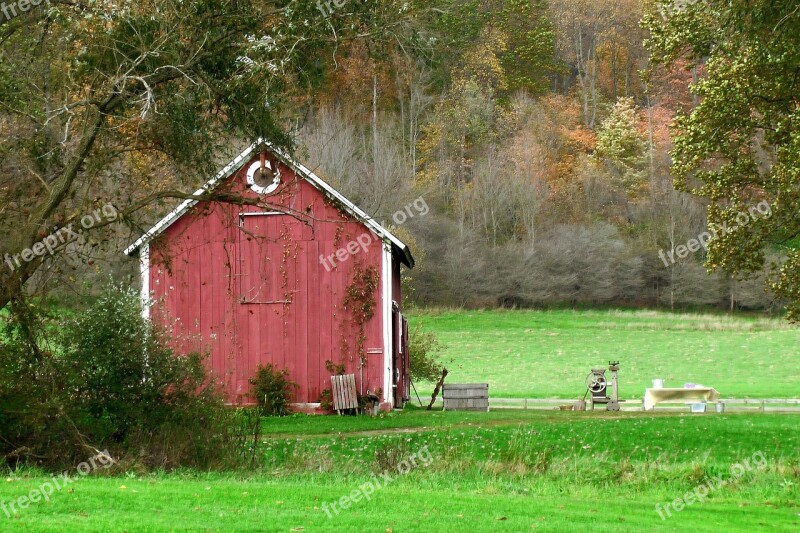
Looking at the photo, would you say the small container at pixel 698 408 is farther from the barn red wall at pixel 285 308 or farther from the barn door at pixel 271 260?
the barn door at pixel 271 260

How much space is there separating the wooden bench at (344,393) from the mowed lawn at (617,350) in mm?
13212

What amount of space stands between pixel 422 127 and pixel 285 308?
56133mm

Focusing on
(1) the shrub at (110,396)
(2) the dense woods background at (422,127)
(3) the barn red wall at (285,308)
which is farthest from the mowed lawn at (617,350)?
(1) the shrub at (110,396)

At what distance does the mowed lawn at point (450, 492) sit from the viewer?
34.5 feet

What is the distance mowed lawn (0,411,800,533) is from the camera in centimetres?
1052

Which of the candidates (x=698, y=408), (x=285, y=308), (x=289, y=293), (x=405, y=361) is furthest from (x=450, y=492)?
(x=698, y=408)

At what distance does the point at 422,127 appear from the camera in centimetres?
8312

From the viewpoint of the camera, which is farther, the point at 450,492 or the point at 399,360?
the point at 399,360

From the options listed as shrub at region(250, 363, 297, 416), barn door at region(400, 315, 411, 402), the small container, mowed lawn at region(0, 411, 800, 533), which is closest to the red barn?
shrub at region(250, 363, 297, 416)

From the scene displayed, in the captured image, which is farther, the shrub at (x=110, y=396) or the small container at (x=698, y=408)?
the small container at (x=698, y=408)

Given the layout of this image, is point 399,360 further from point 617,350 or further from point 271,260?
point 617,350

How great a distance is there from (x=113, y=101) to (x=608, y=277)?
62533 millimetres

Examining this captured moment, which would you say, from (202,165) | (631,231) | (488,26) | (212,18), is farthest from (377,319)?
(488,26)

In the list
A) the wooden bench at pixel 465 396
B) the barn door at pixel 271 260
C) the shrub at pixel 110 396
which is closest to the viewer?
the shrub at pixel 110 396
